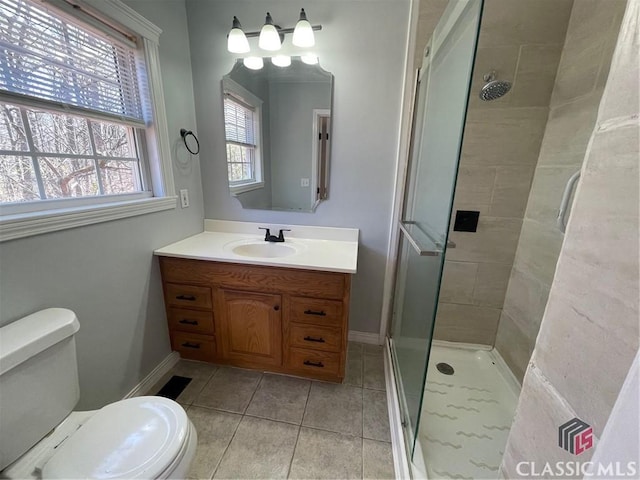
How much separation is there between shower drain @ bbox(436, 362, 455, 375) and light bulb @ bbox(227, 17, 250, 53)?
2411mm

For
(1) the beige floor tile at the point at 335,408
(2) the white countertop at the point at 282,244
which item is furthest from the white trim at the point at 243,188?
(1) the beige floor tile at the point at 335,408

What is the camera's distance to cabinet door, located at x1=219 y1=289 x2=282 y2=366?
1522 millimetres

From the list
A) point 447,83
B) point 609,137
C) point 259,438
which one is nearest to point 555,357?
point 609,137

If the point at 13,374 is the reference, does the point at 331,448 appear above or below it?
below

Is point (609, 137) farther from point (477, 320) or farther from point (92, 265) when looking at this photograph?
point (477, 320)

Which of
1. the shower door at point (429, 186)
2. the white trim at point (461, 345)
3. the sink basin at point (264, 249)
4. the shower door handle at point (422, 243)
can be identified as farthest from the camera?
the white trim at point (461, 345)

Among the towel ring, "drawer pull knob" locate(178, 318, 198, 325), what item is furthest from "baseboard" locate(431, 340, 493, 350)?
the towel ring

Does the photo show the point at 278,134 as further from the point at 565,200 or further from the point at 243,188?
the point at 565,200

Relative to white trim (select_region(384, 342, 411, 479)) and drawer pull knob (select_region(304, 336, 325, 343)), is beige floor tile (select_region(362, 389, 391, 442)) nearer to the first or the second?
white trim (select_region(384, 342, 411, 479))

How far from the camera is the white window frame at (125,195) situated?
3.14 feet

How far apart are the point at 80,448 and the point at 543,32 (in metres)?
2.69

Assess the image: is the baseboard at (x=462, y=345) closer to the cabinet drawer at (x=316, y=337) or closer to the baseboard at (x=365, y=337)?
the baseboard at (x=365, y=337)

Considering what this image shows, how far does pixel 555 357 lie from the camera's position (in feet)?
1.43

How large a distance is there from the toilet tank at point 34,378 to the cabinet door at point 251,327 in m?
0.70
